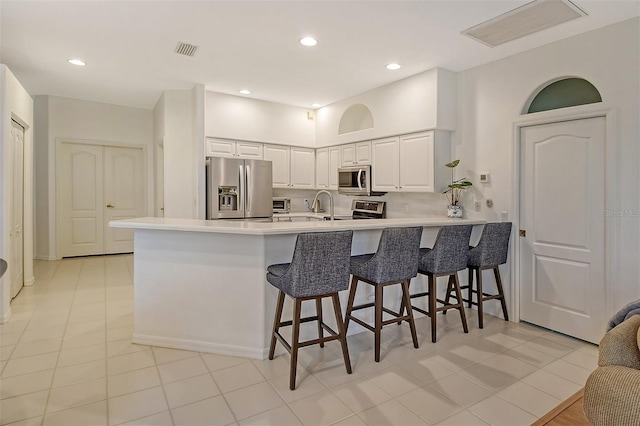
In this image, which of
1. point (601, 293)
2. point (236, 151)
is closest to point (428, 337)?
point (601, 293)

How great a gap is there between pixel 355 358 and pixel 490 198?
7.40 feet

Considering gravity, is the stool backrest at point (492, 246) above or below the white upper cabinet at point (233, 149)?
below

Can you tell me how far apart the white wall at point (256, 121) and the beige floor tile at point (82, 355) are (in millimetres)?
3048

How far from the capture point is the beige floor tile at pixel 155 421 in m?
1.99

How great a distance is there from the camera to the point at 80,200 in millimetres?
6520

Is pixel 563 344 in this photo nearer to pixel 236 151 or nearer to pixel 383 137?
pixel 383 137

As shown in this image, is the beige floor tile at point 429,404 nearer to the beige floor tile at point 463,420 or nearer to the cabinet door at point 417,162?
the beige floor tile at point 463,420

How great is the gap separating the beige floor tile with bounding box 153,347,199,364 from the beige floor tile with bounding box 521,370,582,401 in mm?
2410

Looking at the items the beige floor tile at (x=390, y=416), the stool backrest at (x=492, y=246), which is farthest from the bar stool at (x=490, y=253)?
the beige floor tile at (x=390, y=416)

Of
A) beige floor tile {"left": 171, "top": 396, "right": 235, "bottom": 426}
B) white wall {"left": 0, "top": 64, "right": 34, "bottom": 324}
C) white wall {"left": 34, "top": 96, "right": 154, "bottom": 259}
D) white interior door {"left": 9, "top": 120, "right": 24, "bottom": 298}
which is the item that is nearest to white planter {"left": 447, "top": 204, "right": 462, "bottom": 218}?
beige floor tile {"left": 171, "top": 396, "right": 235, "bottom": 426}

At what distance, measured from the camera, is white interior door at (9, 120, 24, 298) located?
156 inches

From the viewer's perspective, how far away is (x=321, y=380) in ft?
8.13

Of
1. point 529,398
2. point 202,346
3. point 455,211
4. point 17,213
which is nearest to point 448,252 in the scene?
point 455,211

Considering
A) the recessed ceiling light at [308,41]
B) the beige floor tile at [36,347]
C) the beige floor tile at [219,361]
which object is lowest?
the beige floor tile at [219,361]
